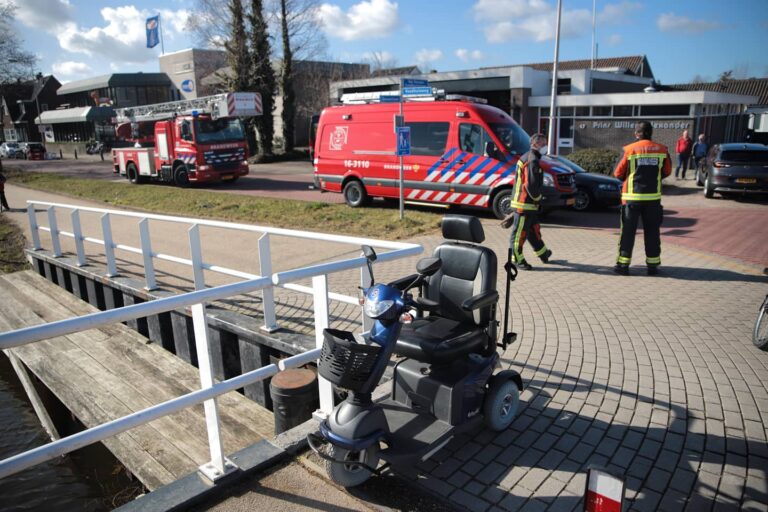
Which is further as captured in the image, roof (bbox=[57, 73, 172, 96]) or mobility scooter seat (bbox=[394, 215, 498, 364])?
→ roof (bbox=[57, 73, 172, 96])

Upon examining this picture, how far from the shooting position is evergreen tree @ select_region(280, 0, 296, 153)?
36.0m

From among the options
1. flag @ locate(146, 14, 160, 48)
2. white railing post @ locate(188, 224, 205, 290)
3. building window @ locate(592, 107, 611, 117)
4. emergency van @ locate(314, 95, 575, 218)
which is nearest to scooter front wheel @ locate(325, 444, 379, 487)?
white railing post @ locate(188, 224, 205, 290)

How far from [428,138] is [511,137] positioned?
2065 mm

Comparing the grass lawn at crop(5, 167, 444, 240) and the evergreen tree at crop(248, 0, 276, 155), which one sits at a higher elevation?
the evergreen tree at crop(248, 0, 276, 155)

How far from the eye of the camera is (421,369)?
12.1 ft

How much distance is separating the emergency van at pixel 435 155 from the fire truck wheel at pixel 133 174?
13.1 m

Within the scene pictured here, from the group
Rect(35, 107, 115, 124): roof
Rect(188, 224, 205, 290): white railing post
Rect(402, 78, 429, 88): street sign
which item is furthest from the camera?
Rect(35, 107, 115, 124): roof

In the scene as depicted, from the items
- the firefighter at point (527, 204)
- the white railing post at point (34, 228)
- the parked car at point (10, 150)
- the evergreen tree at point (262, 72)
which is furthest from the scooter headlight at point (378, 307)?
the parked car at point (10, 150)

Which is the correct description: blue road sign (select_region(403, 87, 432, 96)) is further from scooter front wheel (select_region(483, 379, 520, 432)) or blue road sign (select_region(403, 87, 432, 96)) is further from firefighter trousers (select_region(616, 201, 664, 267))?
scooter front wheel (select_region(483, 379, 520, 432))

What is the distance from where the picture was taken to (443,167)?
13.1m

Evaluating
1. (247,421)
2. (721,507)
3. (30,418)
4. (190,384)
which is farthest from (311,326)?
(30,418)

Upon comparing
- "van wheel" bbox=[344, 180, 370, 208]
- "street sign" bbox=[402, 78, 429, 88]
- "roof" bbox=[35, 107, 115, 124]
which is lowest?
"van wheel" bbox=[344, 180, 370, 208]

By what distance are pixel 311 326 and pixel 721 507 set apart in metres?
4.18

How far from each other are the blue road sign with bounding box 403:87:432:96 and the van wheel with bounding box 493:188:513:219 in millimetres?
3134
